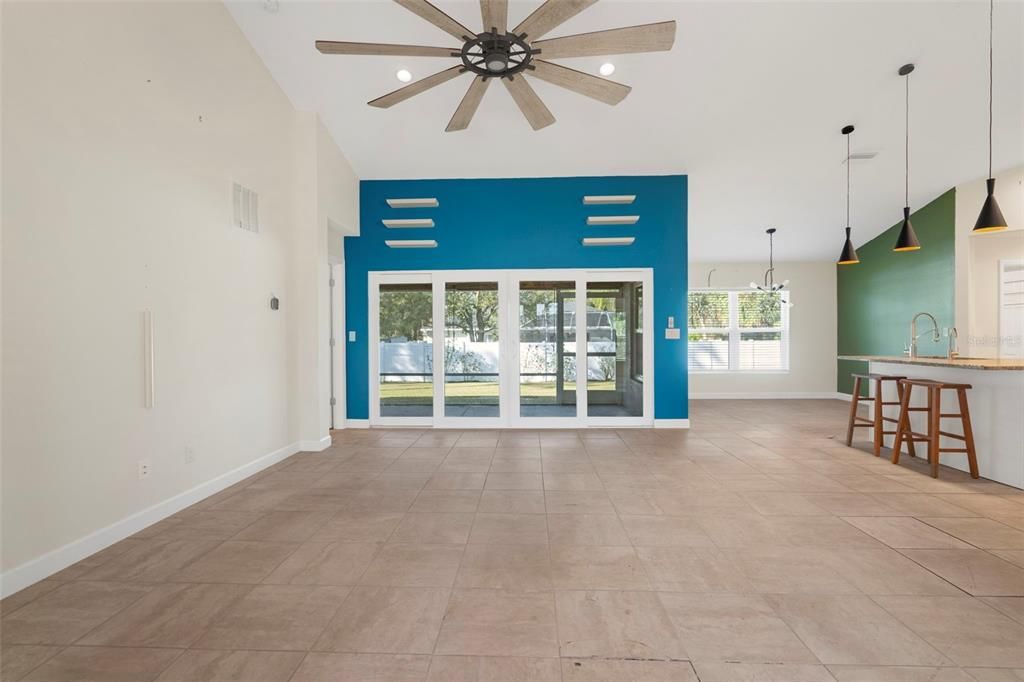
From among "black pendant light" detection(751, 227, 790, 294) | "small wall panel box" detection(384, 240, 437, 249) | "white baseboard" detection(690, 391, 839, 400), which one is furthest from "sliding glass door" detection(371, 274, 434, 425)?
"black pendant light" detection(751, 227, 790, 294)

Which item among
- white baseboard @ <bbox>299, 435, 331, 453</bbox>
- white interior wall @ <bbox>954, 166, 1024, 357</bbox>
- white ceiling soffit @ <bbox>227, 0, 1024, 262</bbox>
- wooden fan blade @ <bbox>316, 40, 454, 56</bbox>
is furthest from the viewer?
white interior wall @ <bbox>954, 166, 1024, 357</bbox>

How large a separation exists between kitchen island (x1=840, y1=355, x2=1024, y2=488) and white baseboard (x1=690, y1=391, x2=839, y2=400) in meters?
4.77

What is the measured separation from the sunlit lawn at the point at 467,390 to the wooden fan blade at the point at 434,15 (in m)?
4.28

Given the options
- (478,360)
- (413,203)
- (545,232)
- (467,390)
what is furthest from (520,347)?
(413,203)

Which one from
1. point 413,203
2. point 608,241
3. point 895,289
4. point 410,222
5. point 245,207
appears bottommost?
point 895,289

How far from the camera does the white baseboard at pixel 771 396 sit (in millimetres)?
9148

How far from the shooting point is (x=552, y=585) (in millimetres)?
2277

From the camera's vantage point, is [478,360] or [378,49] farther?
[478,360]

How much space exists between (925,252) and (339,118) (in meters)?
8.63

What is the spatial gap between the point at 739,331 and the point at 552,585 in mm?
8433

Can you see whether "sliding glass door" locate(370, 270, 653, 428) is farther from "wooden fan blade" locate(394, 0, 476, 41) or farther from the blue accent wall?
"wooden fan blade" locate(394, 0, 476, 41)

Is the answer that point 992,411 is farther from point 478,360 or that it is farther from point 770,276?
point 770,276

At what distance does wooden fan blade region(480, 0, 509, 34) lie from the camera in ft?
8.23

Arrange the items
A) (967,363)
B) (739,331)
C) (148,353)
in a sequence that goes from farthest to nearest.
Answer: (739,331)
(967,363)
(148,353)
